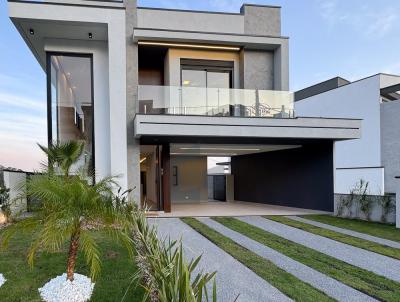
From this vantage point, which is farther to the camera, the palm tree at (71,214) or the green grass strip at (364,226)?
the green grass strip at (364,226)

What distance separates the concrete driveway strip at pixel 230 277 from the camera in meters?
4.57

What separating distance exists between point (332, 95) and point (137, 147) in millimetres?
18035

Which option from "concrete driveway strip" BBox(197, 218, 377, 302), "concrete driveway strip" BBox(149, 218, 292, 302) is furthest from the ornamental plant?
"concrete driveway strip" BBox(197, 218, 377, 302)

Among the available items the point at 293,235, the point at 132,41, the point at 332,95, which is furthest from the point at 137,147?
the point at 332,95

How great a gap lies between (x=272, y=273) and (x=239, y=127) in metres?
6.87

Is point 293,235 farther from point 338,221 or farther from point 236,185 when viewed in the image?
point 236,185

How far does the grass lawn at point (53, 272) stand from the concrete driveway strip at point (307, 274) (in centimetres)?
259

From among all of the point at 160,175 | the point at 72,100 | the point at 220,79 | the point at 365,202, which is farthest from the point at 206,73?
the point at 365,202

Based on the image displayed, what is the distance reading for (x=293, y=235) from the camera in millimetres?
8977

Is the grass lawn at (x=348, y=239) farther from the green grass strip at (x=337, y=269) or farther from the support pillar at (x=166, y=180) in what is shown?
the support pillar at (x=166, y=180)

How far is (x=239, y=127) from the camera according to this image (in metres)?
11.8

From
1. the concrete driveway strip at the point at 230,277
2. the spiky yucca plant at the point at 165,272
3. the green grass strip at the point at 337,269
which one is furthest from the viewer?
the green grass strip at the point at 337,269

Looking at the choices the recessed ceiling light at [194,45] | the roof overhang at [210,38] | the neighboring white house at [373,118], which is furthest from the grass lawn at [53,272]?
the neighboring white house at [373,118]

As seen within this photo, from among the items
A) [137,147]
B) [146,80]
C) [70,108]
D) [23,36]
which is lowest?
[137,147]
